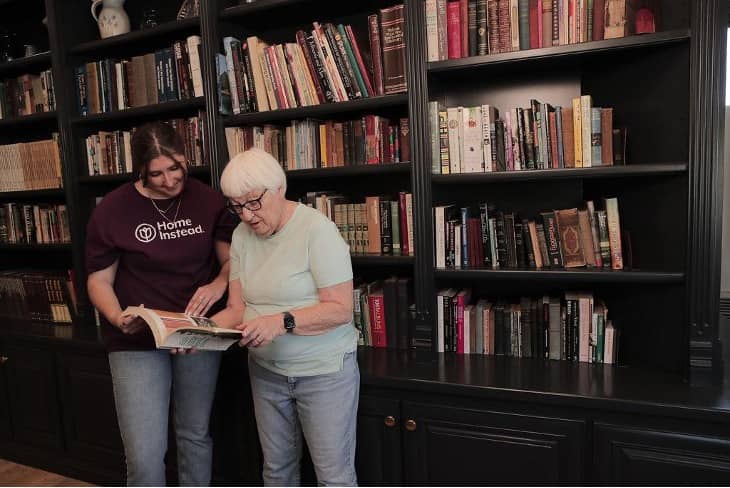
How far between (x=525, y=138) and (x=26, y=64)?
2526 millimetres

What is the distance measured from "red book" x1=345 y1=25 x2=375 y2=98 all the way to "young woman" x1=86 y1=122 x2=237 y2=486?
0.73 m

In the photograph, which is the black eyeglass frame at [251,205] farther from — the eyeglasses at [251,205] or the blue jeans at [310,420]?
the blue jeans at [310,420]


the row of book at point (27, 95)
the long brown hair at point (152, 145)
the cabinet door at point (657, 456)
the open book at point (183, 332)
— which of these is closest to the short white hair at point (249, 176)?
the long brown hair at point (152, 145)

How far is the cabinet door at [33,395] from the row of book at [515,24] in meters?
2.21

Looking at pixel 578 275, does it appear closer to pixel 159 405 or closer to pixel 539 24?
pixel 539 24

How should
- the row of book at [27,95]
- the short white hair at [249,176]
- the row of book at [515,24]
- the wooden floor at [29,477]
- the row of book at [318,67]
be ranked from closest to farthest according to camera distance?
the short white hair at [249,176] < the row of book at [515,24] < the row of book at [318,67] < the wooden floor at [29,477] < the row of book at [27,95]

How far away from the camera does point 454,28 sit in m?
1.79

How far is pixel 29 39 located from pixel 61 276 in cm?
145

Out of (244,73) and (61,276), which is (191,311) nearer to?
(244,73)

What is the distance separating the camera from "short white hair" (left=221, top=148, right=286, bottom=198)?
1407mm

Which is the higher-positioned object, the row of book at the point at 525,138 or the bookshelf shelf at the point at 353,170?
the row of book at the point at 525,138

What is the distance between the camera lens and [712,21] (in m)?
1.45

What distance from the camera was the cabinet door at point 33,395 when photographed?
2.41 m

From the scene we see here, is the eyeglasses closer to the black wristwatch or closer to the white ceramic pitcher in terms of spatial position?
the black wristwatch
